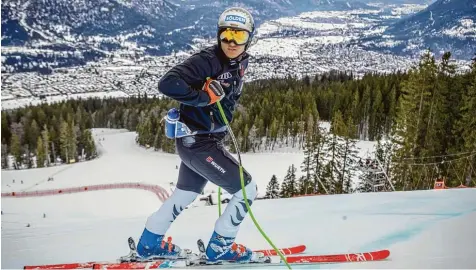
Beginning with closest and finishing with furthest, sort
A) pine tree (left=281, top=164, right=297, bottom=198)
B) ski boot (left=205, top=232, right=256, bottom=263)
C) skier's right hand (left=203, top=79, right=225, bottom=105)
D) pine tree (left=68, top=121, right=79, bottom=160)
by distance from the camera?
1. skier's right hand (left=203, top=79, right=225, bottom=105)
2. ski boot (left=205, top=232, right=256, bottom=263)
3. pine tree (left=281, top=164, right=297, bottom=198)
4. pine tree (left=68, top=121, right=79, bottom=160)

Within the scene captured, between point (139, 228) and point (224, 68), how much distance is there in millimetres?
4341

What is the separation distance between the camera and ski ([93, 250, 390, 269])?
4.32 m

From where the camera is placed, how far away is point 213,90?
3656 mm

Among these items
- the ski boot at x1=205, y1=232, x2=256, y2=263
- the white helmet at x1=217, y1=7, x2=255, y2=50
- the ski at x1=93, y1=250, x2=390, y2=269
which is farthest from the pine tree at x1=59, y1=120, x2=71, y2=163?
the white helmet at x1=217, y1=7, x2=255, y2=50

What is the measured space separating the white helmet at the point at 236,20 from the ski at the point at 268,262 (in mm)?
2313

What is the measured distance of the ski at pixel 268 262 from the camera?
14.2ft

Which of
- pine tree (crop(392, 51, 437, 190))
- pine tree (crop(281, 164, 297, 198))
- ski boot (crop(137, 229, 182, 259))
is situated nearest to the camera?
ski boot (crop(137, 229, 182, 259))

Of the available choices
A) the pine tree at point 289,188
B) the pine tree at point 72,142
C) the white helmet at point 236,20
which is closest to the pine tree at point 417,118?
the pine tree at point 289,188

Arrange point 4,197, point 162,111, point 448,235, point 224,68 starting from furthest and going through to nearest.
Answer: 1. point 162,111
2. point 4,197
3. point 448,235
4. point 224,68

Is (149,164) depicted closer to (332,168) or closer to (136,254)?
(332,168)

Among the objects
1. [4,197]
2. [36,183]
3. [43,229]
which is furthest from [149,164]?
[43,229]

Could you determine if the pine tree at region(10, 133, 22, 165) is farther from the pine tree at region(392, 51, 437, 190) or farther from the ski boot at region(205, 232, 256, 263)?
the ski boot at region(205, 232, 256, 263)

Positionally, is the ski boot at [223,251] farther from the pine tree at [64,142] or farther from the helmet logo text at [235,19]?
the pine tree at [64,142]

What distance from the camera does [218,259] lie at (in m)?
4.33
